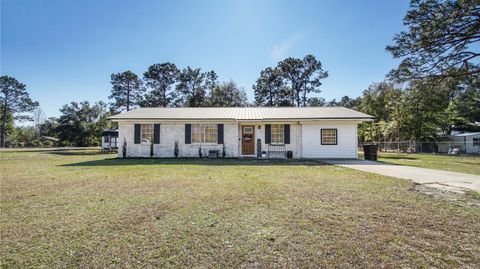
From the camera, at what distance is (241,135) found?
15.3m

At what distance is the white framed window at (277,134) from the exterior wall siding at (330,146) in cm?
139

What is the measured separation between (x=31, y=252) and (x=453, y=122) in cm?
3750

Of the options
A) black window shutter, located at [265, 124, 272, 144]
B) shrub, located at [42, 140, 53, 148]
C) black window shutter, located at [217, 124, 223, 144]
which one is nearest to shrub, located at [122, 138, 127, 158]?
black window shutter, located at [217, 124, 223, 144]

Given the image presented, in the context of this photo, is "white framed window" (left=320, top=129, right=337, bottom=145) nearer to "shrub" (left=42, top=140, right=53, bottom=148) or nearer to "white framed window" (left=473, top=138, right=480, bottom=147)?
"white framed window" (left=473, top=138, right=480, bottom=147)

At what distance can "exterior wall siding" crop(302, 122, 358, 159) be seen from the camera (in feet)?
48.3

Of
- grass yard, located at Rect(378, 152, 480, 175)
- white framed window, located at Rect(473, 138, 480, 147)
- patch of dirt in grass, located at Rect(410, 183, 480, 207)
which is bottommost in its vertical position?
grass yard, located at Rect(378, 152, 480, 175)

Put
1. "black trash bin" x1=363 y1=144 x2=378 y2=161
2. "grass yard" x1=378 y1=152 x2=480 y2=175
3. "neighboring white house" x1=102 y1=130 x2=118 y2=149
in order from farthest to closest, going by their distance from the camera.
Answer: "neighboring white house" x1=102 y1=130 x2=118 y2=149 → "black trash bin" x1=363 y1=144 x2=378 y2=161 → "grass yard" x1=378 y1=152 x2=480 y2=175

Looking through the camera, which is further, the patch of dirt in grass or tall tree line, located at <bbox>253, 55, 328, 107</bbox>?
tall tree line, located at <bbox>253, 55, 328, 107</bbox>

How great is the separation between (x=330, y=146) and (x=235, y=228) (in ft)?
43.0

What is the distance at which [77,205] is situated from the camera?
14.2 feet

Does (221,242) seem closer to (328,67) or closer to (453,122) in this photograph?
(453,122)

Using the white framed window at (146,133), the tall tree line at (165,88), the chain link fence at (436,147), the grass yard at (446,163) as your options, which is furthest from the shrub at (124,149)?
the chain link fence at (436,147)

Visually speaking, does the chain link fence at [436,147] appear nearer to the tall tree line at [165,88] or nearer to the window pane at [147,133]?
the tall tree line at [165,88]

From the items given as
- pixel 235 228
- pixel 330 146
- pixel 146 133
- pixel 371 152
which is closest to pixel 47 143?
pixel 146 133
